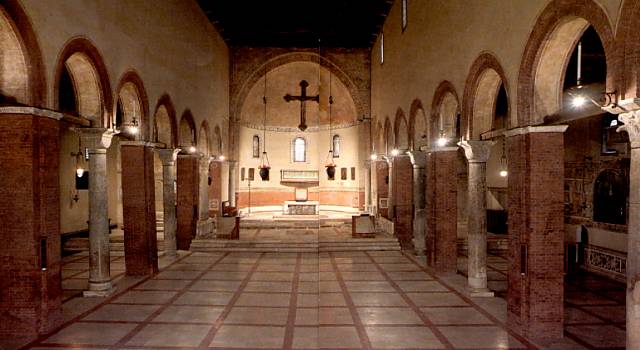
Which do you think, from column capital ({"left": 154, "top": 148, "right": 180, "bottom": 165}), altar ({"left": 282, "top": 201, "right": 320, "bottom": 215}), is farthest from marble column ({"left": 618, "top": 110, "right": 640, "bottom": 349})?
Answer: altar ({"left": 282, "top": 201, "right": 320, "bottom": 215})

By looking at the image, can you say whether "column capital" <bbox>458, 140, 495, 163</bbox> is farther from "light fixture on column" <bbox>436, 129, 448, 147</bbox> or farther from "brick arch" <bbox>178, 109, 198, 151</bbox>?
"brick arch" <bbox>178, 109, 198, 151</bbox>

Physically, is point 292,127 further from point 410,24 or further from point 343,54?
point 410,24

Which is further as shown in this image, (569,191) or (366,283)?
(569,191)

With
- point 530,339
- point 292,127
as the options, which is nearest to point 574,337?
point 530,339

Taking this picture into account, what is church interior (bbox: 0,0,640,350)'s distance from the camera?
28.8 ft

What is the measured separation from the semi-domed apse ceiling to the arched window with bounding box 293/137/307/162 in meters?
1.04

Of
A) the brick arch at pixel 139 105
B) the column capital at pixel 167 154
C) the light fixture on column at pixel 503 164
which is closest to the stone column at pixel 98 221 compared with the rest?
the brick arch at pixel 139 105

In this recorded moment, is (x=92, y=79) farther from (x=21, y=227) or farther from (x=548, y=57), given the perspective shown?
(x=548, y=57)

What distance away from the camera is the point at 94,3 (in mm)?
11234

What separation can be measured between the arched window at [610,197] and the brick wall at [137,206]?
14907 mm

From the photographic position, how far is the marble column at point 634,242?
20.6ft

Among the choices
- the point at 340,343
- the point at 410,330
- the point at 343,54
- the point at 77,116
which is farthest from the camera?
the point at 343,54

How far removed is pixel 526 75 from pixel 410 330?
5506mm

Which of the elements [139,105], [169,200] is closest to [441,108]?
[139,105]
